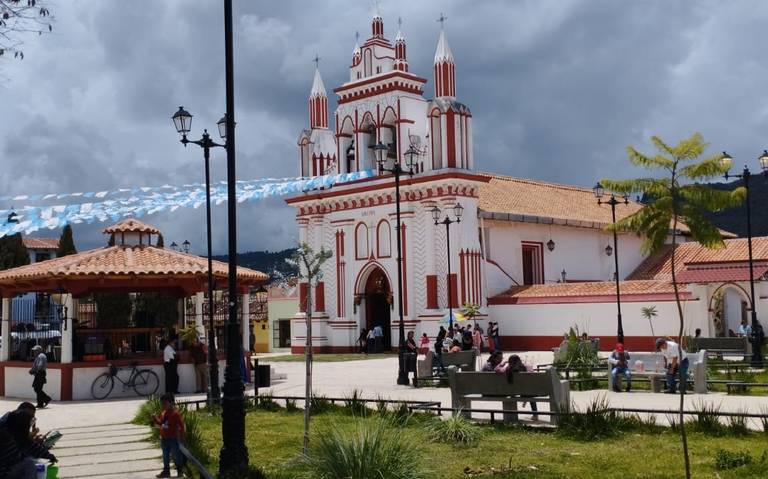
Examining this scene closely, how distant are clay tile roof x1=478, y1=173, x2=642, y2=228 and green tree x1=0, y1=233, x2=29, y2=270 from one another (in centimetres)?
3075

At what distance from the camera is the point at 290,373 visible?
1132 inches

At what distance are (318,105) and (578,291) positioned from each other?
56.2 ft

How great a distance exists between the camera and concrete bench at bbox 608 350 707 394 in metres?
17.2

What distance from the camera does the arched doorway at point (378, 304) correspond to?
42469mm

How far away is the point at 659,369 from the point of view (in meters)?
19.5

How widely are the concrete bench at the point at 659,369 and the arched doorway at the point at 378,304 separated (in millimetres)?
22753

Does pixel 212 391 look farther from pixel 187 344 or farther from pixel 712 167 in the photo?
pixel 712 167

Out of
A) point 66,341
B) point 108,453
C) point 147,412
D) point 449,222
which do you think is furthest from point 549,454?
point 449,222

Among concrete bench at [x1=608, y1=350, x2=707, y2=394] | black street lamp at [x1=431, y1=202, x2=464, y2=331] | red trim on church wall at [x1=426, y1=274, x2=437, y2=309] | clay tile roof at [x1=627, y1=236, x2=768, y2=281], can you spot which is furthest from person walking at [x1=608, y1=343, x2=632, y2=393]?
red trim on church wall at [x1=426, y1=274, x2=437, y2=309]

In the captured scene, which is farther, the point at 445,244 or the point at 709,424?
the point at 445,244

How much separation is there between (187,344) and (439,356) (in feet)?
23.8

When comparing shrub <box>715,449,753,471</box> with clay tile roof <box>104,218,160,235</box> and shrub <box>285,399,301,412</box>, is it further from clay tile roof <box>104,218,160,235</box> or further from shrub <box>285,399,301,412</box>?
clay tile roof <box>104,218,160,235</box>

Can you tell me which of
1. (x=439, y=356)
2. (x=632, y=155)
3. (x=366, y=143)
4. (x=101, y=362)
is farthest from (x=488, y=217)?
(x=632, y=155)

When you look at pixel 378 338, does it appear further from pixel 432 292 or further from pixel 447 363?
pixel 447 363
